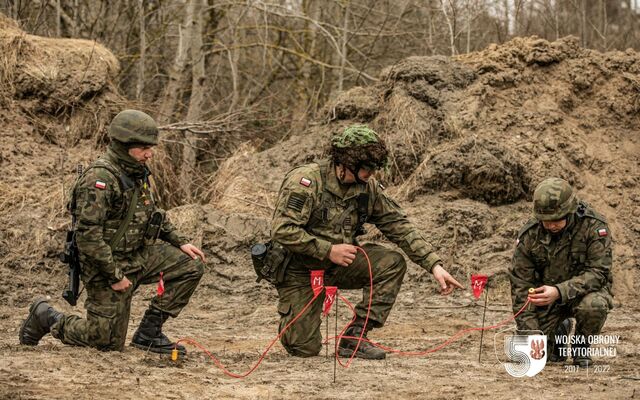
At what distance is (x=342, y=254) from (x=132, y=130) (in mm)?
1789

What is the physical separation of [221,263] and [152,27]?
25.4ft

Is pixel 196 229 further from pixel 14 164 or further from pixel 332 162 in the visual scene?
pixel 332 162

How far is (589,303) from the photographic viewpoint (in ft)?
21.6

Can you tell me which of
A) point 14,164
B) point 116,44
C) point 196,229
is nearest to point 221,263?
point 196,229

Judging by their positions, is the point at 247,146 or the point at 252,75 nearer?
the point at 247,146

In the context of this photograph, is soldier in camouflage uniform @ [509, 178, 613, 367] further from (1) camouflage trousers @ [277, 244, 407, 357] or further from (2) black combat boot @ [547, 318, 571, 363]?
(1) camouflage trousers @ [277, 244, 407, 357]

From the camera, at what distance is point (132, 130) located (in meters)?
6.73

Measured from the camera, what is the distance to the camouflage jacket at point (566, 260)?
666 centimetres

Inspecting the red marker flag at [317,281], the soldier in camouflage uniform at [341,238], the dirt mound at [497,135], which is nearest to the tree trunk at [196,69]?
the dirt mound at [497,135]

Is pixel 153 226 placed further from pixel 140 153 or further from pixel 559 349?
pixel 559 349

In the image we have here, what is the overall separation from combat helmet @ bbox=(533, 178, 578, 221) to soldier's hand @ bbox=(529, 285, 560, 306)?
0.50m

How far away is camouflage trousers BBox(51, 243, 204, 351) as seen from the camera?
22.2 feet

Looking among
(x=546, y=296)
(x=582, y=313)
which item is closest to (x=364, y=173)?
(x=546, y=296)

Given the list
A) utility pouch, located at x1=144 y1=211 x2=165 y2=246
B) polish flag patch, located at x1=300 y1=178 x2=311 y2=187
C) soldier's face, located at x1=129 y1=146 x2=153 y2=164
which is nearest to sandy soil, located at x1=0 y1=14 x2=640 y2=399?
utility pouch, located at x1=144 y1=211 x2=165 y2=246
